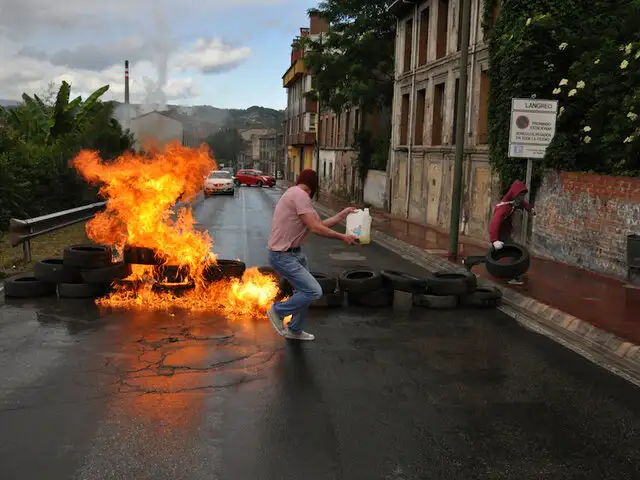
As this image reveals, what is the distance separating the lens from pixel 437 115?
2420 centimetres

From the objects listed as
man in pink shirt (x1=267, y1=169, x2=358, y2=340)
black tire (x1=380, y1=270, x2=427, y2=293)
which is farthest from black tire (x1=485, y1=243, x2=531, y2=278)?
man in pink shirt (x1=267, y1=169, x2=358, y2=340)

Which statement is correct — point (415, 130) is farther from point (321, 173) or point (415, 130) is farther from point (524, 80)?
point (321, 173)

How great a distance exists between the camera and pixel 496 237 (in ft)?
37.0

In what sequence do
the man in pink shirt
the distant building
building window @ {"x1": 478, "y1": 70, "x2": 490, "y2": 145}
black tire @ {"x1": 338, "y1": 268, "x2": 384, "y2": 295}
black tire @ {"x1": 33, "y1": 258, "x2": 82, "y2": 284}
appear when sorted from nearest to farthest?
the man in pink shirt → black tire @ {"x1": 338, "y1": 268, "x2": 384, "y2": 295} → black tire @ {"x1": 33, "y1": 258, "x2": 82, "y2": 284} → the distant building → building window @ {"x1": 478, "y1": 70, "x2": 490, "y2": 145}

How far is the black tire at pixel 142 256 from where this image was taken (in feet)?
31.0

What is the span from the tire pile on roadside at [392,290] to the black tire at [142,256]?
1680 millimetres

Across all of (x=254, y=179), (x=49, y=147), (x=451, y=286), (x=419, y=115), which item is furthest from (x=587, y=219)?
(x=254, y=179)

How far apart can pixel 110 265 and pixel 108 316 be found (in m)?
1.40

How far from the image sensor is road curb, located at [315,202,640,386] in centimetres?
686

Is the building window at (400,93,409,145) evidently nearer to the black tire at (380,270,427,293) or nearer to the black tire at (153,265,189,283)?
the black tire at (380,270,427,293)

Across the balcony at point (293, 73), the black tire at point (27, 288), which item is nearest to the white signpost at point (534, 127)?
the black tire at point (27, 288)

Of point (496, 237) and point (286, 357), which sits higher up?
point (496, 237)

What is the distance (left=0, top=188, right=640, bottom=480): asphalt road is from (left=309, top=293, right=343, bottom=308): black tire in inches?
32.4

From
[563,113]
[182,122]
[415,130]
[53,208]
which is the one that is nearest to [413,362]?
[563,113]
